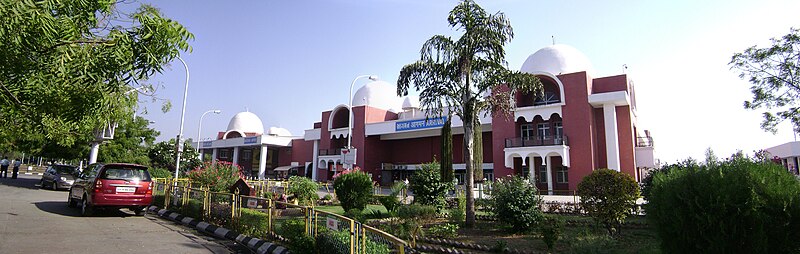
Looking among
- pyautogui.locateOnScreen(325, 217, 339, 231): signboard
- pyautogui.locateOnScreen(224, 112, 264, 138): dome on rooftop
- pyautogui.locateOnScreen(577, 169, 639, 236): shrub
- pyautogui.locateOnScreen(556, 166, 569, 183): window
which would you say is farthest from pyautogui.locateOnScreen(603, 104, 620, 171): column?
pyautogui.locateOnScreen(224, 112, 264, 138): dome on rooftop

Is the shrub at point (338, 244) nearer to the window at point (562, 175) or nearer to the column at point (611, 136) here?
the column at point (611, 136)

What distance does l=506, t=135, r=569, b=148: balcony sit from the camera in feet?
90.8

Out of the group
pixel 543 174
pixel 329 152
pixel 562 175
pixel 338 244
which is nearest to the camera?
pixel 338 244

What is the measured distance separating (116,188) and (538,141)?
24384 millimetres

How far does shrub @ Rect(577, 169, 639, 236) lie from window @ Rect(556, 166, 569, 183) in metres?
19.9

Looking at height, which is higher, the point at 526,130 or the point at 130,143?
the point at 526,130

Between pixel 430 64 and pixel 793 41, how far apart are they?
1551 centimetres

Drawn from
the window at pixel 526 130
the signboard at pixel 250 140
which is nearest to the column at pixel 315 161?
the signboard at pixel 250 140

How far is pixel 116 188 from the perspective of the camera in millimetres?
10633

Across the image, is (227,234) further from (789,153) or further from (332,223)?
(789,153)

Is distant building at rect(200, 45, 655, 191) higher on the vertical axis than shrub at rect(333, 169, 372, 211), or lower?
higher

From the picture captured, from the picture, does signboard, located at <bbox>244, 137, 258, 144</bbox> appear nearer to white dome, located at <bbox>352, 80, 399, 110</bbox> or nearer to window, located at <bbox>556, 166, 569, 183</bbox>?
white dome, located at <bbox>352, 80, 399, 110</bbox>

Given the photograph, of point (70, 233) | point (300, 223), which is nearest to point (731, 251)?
point (300, 223)

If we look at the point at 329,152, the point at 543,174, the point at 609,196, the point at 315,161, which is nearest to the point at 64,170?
the point at 329,152
